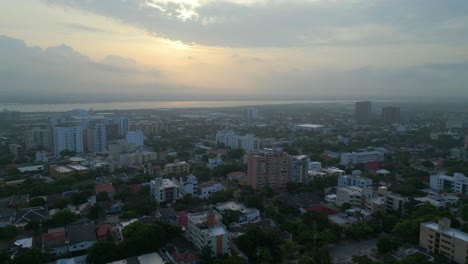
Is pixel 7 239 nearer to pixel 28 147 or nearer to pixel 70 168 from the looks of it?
pixel 70 168

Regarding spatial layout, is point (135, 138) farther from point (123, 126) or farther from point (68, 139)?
point (123, 126)

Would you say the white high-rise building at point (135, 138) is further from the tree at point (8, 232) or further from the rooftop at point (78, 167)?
the tree at point (8, 232)

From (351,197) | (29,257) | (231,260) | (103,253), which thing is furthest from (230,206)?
(29,257)

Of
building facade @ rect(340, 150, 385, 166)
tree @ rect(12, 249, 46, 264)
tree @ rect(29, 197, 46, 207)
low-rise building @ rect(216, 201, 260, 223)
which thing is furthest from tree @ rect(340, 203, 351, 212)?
tree @ rect(29, 197, 46, 207)

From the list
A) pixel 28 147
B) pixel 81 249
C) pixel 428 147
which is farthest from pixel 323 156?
pixel 28 147

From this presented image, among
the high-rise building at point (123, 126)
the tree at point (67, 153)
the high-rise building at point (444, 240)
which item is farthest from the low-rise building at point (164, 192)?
the high-rise building at point (123, 126)

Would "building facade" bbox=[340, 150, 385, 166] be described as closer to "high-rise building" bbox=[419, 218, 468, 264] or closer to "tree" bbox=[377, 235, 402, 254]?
"high-rise building" bbox=[419, 218, 468, 264]
